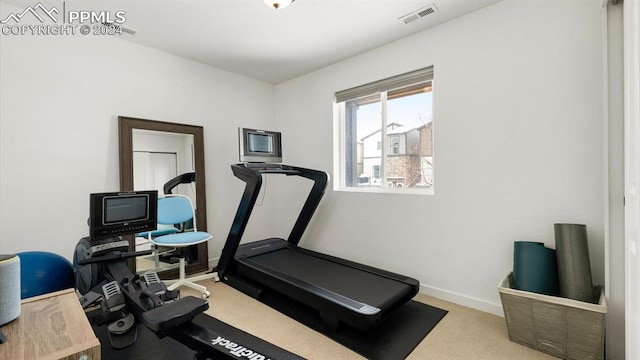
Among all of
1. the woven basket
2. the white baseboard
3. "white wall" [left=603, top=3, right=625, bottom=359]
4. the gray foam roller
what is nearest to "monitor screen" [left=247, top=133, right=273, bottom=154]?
the white baseboard

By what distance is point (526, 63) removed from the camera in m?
2.10

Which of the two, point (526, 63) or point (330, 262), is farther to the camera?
point (330, 262)

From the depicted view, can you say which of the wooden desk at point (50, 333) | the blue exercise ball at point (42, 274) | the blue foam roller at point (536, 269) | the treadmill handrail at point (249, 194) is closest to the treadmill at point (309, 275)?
the treadmill handrail at point (249, 194)

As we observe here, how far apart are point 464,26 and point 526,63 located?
0.60m

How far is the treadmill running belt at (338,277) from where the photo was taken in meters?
2.11

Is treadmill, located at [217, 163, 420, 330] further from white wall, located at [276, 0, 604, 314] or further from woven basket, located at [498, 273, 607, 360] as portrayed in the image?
woven basket, located at [498, 273, 607, 360]

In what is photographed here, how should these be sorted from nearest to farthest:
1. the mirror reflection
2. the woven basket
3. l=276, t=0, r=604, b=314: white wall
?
1. the woven basket
2. l=276, t=0, r=604, b=314: white wall
3. the mirror reflection

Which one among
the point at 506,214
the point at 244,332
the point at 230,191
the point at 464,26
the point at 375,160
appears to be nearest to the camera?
the point at 244,332

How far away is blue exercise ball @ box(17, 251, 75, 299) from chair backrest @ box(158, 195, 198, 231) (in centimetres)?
105

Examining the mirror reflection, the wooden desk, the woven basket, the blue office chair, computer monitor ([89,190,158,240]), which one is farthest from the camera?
the mirror reflection

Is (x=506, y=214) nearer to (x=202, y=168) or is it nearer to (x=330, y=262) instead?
(x=330, y=262)

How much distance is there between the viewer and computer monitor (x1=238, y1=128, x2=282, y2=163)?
2.80 m

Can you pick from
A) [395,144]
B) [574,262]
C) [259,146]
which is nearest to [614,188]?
[574,262]

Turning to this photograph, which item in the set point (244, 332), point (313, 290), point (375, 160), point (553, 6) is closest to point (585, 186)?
point (553, 6)
